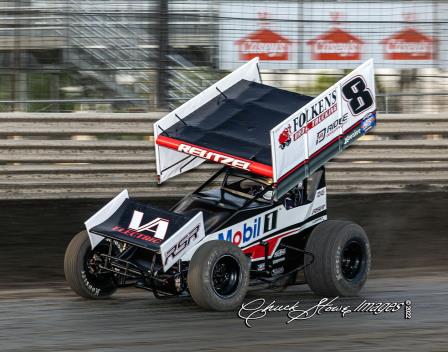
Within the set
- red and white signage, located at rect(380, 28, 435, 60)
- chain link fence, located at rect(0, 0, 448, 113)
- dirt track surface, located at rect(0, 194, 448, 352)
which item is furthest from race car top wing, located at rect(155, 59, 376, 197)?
red and white signage, located at rect(380, 28, 435, 60)

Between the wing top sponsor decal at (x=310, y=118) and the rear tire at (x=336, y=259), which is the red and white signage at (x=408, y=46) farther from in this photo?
the rear tire at (x=336, y=259)

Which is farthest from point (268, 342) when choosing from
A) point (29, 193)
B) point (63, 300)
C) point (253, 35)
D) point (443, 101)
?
point (443, 101)

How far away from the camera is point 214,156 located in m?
8.52

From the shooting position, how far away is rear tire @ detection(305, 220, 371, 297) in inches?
338

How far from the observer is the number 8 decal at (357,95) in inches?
364

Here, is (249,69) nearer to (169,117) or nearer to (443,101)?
(169,117)

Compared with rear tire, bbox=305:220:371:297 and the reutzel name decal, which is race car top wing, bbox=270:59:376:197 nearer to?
the reutzel name decal

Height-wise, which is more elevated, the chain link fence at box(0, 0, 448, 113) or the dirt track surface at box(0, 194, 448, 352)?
the chain link fence at box(0, 0, 448, 113)

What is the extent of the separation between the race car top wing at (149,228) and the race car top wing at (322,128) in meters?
0.92

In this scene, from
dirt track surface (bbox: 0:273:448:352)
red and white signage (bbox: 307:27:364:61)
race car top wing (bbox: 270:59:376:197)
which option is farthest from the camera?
red and white signage (bbox: 307:27:364:61)

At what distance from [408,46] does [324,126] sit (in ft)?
16.2

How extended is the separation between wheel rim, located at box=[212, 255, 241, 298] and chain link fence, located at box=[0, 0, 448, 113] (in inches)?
191

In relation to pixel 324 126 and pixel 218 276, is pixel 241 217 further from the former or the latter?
pixel 324 126

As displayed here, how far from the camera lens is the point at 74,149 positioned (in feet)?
39.5
